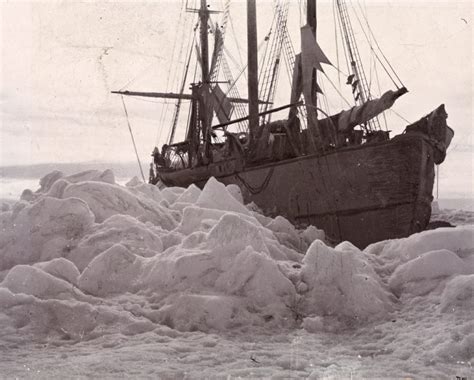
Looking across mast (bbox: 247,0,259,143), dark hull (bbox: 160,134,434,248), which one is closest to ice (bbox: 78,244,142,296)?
dark hull (bbox: 160,134,434,248)

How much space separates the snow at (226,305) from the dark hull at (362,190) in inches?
219

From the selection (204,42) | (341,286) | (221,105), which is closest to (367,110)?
(341,286)

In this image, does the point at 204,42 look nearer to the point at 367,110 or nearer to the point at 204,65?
the point at 204,65

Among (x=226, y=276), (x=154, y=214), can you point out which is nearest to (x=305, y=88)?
(x=154, y=214)

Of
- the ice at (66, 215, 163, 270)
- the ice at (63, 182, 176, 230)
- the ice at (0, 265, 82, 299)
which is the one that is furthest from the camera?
the ice at (63, 182, 176, 230)

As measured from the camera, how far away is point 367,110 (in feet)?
44.9

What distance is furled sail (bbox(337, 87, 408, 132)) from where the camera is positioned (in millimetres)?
13297

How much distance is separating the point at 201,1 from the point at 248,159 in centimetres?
1753

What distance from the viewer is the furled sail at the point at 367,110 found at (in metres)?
13.3

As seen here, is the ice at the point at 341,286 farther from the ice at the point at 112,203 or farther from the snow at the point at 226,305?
the ice at the point at 112,203

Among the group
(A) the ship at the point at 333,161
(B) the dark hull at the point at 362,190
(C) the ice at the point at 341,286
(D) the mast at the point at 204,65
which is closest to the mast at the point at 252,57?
(A) the ship at the point at 333,161

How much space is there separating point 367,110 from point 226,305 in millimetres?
9797

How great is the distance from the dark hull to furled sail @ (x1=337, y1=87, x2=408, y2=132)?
1.53m

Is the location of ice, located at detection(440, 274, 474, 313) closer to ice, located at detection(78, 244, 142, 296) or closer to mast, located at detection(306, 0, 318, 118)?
ice, located at detection(78, 244, 142, 296)
